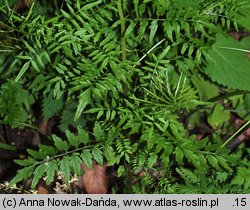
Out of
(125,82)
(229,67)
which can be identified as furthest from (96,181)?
(125,82)

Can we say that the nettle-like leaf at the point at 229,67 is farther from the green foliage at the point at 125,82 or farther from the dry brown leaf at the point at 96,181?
the dry brown leaf at the point at 96,181

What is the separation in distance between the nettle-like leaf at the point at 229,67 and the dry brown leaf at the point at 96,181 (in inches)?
26.2

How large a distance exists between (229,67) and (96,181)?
30.8 inches

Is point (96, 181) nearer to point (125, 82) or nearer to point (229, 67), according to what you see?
point (229, 67)

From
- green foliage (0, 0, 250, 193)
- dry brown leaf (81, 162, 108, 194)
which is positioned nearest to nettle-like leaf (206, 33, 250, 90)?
green foliage (0, 0, 250, 193)

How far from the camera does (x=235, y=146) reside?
2.15 meters

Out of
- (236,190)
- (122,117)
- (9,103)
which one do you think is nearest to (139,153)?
(122,117)

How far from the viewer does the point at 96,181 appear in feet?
6.79

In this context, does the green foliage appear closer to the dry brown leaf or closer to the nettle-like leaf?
the nettle-like leaf

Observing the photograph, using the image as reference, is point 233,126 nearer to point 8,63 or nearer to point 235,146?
point 235,146

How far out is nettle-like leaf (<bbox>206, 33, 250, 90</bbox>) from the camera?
1888mm

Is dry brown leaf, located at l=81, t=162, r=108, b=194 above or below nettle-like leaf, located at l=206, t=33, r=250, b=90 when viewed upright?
below

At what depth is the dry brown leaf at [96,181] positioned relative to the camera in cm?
205

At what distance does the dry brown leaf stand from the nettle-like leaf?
667mm
